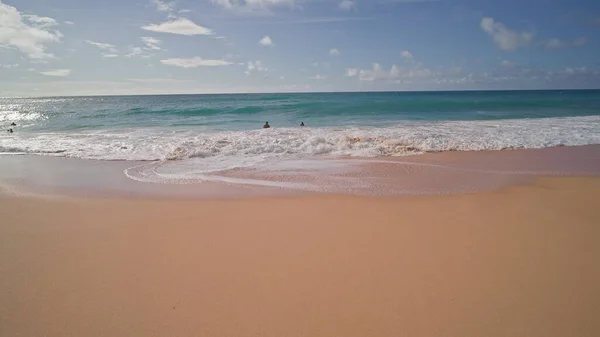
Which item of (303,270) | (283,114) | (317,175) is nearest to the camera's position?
(303,270)

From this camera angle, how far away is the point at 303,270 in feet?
10.5

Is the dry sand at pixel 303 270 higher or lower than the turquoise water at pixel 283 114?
lower

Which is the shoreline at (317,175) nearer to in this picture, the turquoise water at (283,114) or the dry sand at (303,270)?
the dry sand at (303,270)

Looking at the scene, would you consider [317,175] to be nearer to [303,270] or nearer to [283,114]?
[303,270]

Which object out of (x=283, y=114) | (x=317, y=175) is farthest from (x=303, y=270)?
(x=283, y=114)

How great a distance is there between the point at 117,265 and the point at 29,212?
9.51ft

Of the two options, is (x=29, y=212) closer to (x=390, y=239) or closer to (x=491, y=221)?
(x=390, y=239)

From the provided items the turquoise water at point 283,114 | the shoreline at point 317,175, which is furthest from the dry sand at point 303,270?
the turquoise water at point 283,114

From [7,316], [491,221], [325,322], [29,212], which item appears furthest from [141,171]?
[491,221]

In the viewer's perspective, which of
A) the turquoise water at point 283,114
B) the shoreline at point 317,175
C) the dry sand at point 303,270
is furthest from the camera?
the turquoise water at point 283,114

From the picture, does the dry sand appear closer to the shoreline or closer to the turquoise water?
the shoreline

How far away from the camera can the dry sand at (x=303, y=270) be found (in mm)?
2537

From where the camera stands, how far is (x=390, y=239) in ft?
12.7

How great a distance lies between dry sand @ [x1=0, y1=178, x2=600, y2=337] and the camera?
2537 mm
